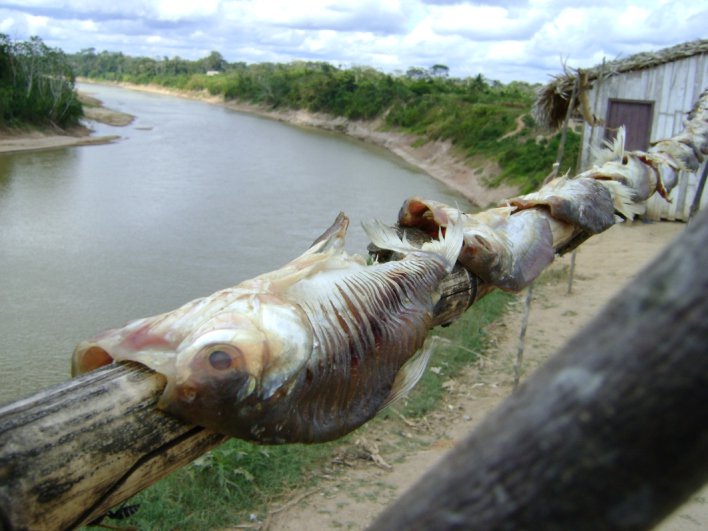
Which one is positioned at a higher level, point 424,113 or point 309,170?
point 424,113

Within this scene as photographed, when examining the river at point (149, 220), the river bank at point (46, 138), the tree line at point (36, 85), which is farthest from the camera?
the tree line at point (36, 85)

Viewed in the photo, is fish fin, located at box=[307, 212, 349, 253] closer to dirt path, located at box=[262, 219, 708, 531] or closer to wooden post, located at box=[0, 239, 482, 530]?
wooden post, located at box=[0, 239, 482, 530]

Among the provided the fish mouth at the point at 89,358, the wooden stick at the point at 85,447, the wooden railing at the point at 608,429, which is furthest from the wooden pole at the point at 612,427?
the fish mouth at the point at 89,358

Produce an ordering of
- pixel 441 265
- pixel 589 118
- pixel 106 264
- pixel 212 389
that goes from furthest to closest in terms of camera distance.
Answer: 1. pixel 106 264
2. pixel 589 118
3. pixel 441 265
4. pixel 212 389

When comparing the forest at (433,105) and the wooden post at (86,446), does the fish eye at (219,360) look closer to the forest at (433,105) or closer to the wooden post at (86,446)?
the wooden post at (86,446)

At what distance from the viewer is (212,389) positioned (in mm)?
1078

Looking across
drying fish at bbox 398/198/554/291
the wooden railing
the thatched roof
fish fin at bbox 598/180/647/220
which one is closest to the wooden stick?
the wooden railing

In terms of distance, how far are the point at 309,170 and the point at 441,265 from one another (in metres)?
20.1

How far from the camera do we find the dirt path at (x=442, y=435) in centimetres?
415

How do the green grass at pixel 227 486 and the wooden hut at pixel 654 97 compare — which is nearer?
the green grass at pixel 227 486

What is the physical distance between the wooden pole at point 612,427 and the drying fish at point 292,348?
57cm

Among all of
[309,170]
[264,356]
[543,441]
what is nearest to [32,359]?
[264,356]

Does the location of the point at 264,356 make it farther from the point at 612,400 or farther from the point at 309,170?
the point at 309,170

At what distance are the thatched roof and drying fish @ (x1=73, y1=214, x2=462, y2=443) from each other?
14.2ft
